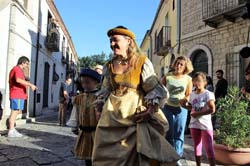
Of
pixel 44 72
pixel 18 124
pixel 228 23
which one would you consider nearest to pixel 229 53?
pixel 228 23

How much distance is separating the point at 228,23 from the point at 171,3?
6829 millimetres

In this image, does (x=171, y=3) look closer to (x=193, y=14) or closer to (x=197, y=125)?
(x=193, y=14)

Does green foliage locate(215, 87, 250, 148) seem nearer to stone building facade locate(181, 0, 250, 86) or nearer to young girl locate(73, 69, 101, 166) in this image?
young girl locate(73, 69, 101, 166)

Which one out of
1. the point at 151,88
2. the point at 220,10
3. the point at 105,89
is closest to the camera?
the point at 151,88

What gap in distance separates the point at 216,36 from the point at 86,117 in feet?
30.9

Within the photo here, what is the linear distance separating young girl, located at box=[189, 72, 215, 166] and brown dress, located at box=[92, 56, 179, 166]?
155 cm

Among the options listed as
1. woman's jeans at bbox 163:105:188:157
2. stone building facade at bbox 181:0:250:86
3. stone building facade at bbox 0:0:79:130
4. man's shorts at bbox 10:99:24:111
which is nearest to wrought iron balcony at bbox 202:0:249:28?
stone building facade at bbox 181:0:250:86

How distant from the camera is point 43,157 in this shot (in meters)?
4.46

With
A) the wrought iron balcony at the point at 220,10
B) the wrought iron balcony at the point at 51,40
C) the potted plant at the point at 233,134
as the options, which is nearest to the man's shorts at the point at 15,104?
the potted plant at the point at 233,134

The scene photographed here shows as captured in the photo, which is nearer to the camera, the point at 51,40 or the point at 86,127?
the point at 86,127

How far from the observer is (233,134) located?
15.0 feet

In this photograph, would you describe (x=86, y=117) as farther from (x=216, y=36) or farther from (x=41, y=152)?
(x=216, y=36)

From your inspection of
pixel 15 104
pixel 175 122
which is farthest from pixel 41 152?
pixel 175 122

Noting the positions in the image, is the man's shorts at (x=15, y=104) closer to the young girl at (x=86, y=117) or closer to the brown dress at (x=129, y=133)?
the young girl at (x=86, y=117)
